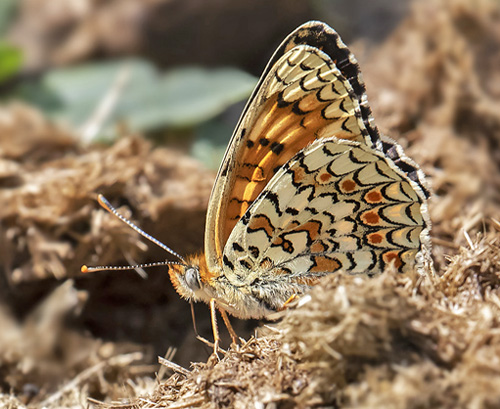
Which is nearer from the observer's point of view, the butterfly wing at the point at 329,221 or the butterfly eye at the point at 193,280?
the butterfly wing at the point at 329,221

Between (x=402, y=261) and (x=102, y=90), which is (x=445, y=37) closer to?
(x=402, y=261)

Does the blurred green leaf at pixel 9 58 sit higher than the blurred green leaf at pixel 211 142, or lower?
higher

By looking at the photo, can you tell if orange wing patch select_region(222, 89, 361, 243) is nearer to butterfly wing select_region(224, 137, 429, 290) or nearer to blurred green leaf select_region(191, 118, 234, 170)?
butterfly wing select_region(224, 137, 429, 290)

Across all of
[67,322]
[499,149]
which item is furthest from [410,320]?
[499,149]

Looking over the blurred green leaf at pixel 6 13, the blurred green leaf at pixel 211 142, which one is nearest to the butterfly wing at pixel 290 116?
the blurred green leaf at pixel 211 142

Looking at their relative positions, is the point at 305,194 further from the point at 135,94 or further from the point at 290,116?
the point at 135,94

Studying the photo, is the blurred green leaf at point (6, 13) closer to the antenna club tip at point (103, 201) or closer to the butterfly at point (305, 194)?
the antenna club tip at point (103, 201)

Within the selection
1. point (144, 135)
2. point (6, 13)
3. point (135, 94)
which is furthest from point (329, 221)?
point (6, 13)
